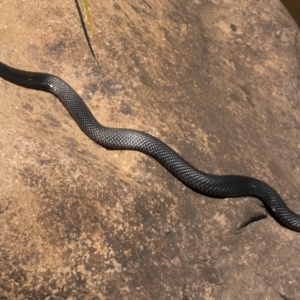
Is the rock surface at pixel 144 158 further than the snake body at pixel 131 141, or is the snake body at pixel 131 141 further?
the snake body at pixel 131 141

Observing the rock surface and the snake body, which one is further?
the snake body

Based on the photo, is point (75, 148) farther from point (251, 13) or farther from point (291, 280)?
point (251, 13)

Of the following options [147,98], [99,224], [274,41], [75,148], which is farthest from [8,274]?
[274,41]
